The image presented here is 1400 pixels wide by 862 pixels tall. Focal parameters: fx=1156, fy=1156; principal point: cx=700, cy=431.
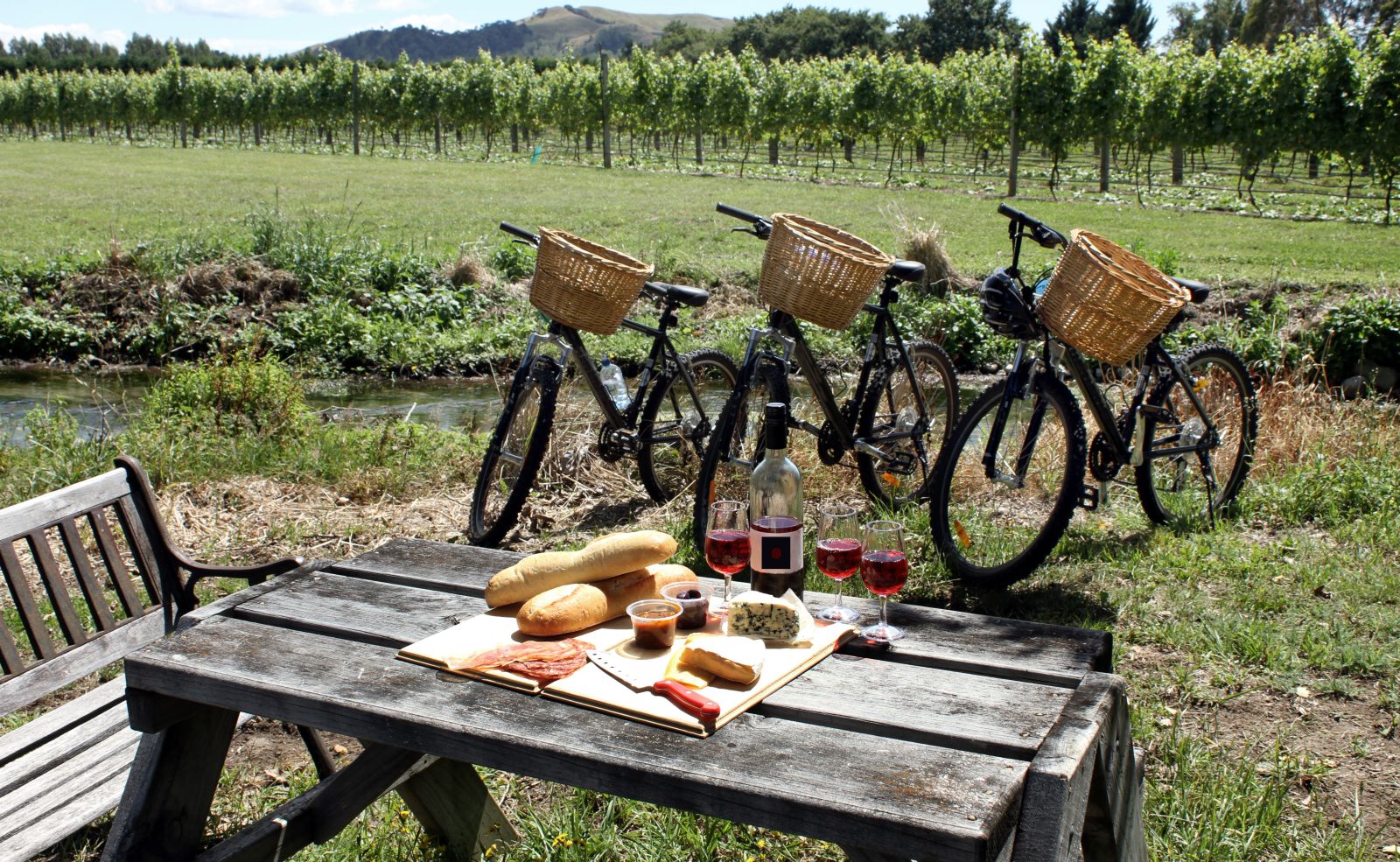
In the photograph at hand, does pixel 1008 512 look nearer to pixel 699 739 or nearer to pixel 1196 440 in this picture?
pixel 1196 440

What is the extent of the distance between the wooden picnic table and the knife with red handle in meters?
0.04

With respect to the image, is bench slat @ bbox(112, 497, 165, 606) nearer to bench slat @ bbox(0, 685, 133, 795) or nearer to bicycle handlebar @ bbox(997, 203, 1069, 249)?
bench slat @ bbox(0, 685, 133, 795)

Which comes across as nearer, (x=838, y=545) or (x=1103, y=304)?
(x=838, y=545)

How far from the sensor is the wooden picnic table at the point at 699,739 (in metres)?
1.59

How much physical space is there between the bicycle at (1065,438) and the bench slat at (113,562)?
2826 mm

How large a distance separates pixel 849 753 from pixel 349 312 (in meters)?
11.5

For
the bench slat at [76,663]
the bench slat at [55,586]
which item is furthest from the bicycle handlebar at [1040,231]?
the bench slat at [55,586]

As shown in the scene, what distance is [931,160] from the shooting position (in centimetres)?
4728

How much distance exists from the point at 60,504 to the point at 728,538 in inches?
77.1

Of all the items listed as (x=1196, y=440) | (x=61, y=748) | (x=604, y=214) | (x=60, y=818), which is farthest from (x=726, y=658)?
(x=604, y=214)

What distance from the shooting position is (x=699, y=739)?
176 centimetres

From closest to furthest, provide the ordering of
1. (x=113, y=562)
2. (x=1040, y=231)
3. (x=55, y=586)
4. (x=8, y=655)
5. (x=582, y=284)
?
(x=8, y=655) < (x=55, y=586) < (x=113, y=562) < (x=1040, y=231) < (x=582, y=284)

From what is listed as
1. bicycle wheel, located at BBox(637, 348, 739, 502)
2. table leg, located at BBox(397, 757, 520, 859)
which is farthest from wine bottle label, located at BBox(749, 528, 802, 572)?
bicycle wheel, located at BBox(637, 348, 739, 502)

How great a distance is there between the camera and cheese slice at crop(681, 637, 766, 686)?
6.33 feet
